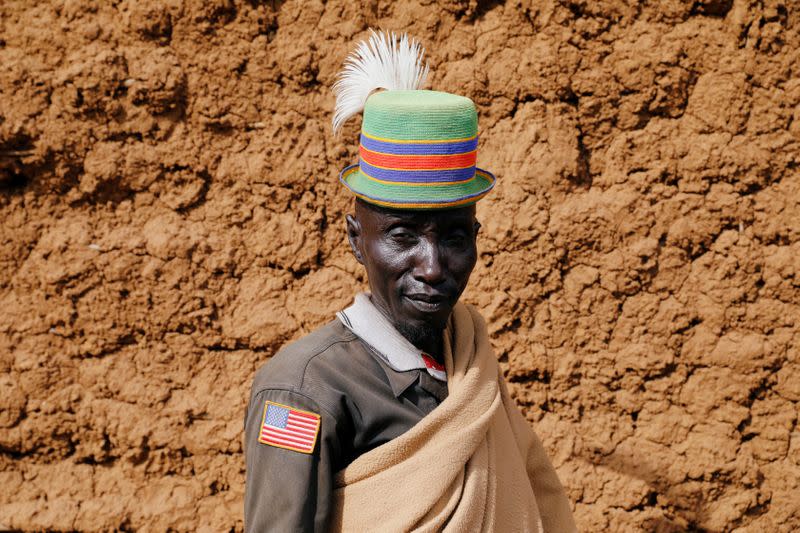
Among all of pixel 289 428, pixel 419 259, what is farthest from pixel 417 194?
pixel 289 428

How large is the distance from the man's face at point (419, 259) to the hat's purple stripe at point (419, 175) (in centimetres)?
7

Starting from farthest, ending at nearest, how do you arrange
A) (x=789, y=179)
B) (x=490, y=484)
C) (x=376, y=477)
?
(x=789, y=179) < (x=490, y=484) < (x=376, y=477)

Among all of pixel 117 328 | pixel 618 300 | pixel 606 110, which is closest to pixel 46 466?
pixel 117 328

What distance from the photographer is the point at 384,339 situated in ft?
6.20

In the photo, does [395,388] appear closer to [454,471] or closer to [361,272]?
[454,471]

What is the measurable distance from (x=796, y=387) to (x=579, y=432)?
883mm

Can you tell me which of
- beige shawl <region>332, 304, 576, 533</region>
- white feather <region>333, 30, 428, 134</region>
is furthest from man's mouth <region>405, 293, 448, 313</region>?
white feather <region>333, 30, 428, 134</region>

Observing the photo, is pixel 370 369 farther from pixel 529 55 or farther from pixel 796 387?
pixel 796 387

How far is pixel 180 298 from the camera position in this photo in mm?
3434

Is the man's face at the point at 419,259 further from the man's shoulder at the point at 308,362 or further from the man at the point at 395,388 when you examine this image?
the man's shoulder at the point at 308,362

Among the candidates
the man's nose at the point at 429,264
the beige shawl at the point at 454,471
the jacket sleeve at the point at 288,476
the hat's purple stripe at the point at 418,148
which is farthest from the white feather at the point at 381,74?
the jacket sleeve at the point at 288,476

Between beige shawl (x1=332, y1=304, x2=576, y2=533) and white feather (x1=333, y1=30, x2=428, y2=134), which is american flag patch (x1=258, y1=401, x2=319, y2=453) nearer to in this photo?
beige shawl (x1=332, y1=304, x2=576, y2=533)

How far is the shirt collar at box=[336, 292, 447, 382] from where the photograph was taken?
74.0 inches

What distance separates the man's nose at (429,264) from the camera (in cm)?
179
